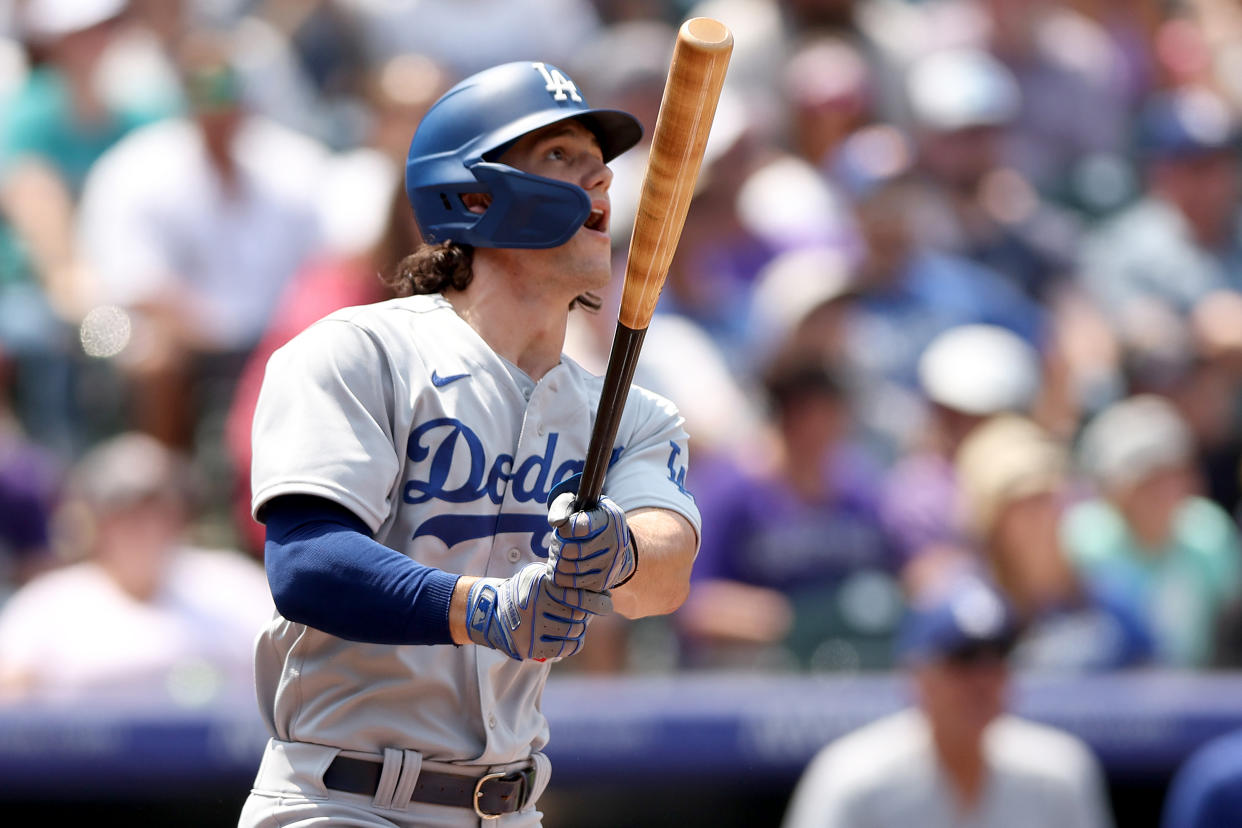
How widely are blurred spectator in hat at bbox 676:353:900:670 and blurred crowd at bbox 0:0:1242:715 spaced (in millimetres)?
11

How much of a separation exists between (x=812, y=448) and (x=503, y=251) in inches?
113

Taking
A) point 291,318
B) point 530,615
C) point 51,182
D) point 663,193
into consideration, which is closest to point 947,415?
point 291,318

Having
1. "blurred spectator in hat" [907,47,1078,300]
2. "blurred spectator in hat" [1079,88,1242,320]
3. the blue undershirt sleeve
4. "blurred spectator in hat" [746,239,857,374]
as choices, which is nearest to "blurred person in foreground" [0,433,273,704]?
"blurred spectator in hat" [746,239,857,374]

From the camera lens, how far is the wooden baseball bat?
2086mm

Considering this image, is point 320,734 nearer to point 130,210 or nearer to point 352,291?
point 352,291

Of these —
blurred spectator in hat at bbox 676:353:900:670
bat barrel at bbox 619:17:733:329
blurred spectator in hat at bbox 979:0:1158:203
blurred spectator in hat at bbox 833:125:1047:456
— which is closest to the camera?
bat barrel at bbox 619:17:733:329

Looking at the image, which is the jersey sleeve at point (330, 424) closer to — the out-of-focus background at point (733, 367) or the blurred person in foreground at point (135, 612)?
the out-of-focus background at point (733, 367)

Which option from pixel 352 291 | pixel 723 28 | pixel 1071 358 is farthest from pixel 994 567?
pixel 723 28

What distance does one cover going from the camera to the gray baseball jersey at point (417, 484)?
2322mm

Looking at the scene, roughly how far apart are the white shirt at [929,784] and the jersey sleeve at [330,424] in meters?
2.50

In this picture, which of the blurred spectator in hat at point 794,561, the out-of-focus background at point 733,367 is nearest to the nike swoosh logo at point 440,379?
the out-of-focus background at point 733,367

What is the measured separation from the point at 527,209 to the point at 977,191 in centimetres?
504

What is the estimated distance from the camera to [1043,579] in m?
5.34

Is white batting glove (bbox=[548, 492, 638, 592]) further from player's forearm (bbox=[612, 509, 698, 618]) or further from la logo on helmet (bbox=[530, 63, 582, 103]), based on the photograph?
la logo on helmet (bbox=[530, 63, 582, 103])
